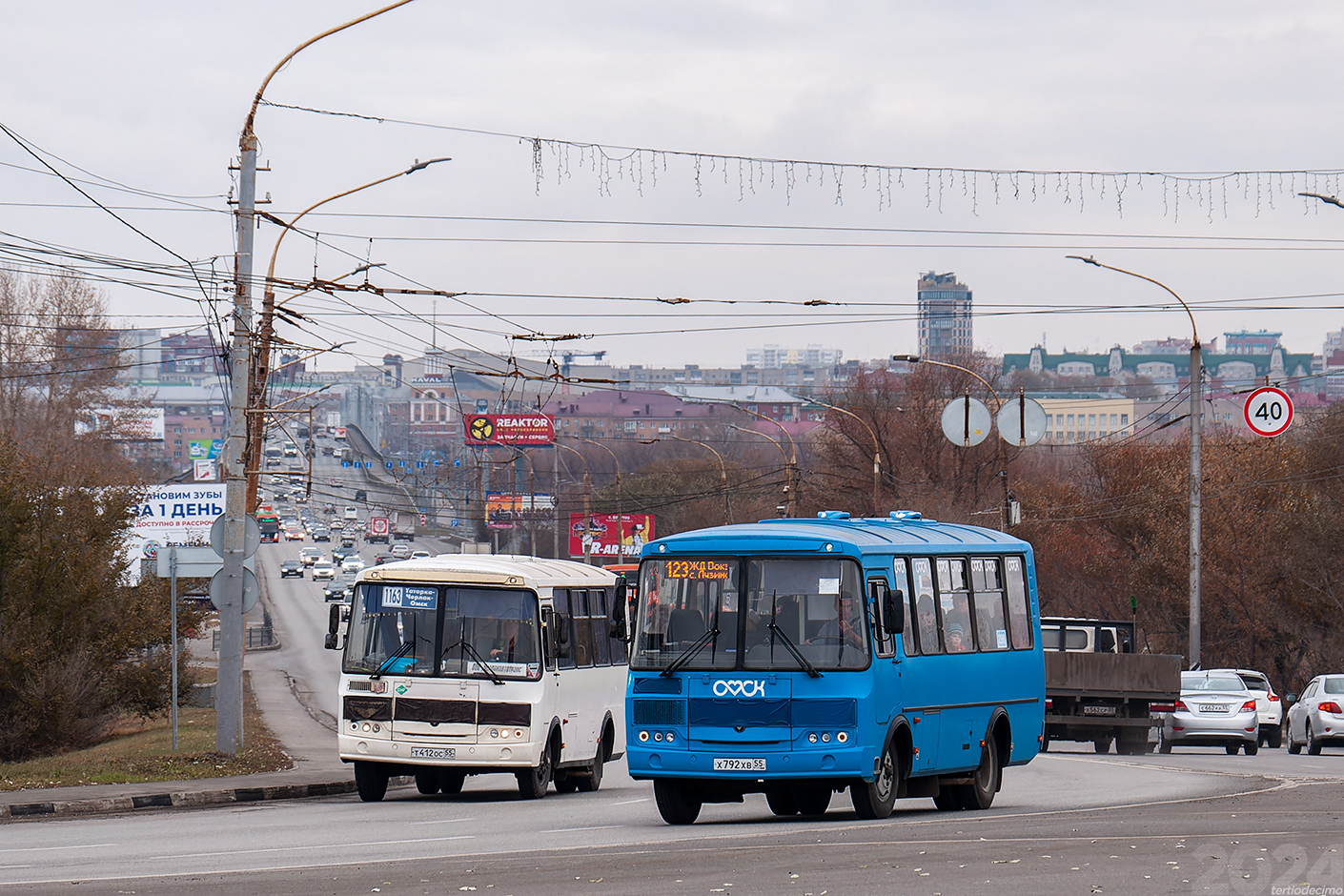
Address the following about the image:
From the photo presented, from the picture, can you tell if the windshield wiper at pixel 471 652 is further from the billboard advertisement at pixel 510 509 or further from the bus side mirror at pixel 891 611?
the billboard advertisement at pixel 510 509

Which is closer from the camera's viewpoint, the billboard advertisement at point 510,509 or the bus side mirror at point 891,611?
the bus side mirror at point 891,611

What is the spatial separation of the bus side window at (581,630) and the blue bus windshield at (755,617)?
6117 millimetres

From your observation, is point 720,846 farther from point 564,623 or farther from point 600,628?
point 600,628

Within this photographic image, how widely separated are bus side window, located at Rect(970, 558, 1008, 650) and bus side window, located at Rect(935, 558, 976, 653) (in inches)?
7.5

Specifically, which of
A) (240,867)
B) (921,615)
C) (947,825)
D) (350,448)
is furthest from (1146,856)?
(350,448)

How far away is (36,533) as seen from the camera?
1120 inches

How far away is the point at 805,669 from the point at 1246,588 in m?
42.6

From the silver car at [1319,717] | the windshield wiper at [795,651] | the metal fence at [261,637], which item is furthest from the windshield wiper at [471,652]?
the metal fence at [261,637]

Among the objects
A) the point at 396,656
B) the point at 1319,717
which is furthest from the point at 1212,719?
the point at 396,656

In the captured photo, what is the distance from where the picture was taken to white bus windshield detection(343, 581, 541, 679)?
19.0 meters

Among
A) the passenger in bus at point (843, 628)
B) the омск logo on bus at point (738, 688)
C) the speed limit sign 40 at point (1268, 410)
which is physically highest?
the speed limit sign 40 at point (1268, 410)

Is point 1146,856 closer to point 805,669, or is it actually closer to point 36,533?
point 805,669

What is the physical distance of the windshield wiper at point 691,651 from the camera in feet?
47.4

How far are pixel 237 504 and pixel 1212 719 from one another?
16.4 metres
